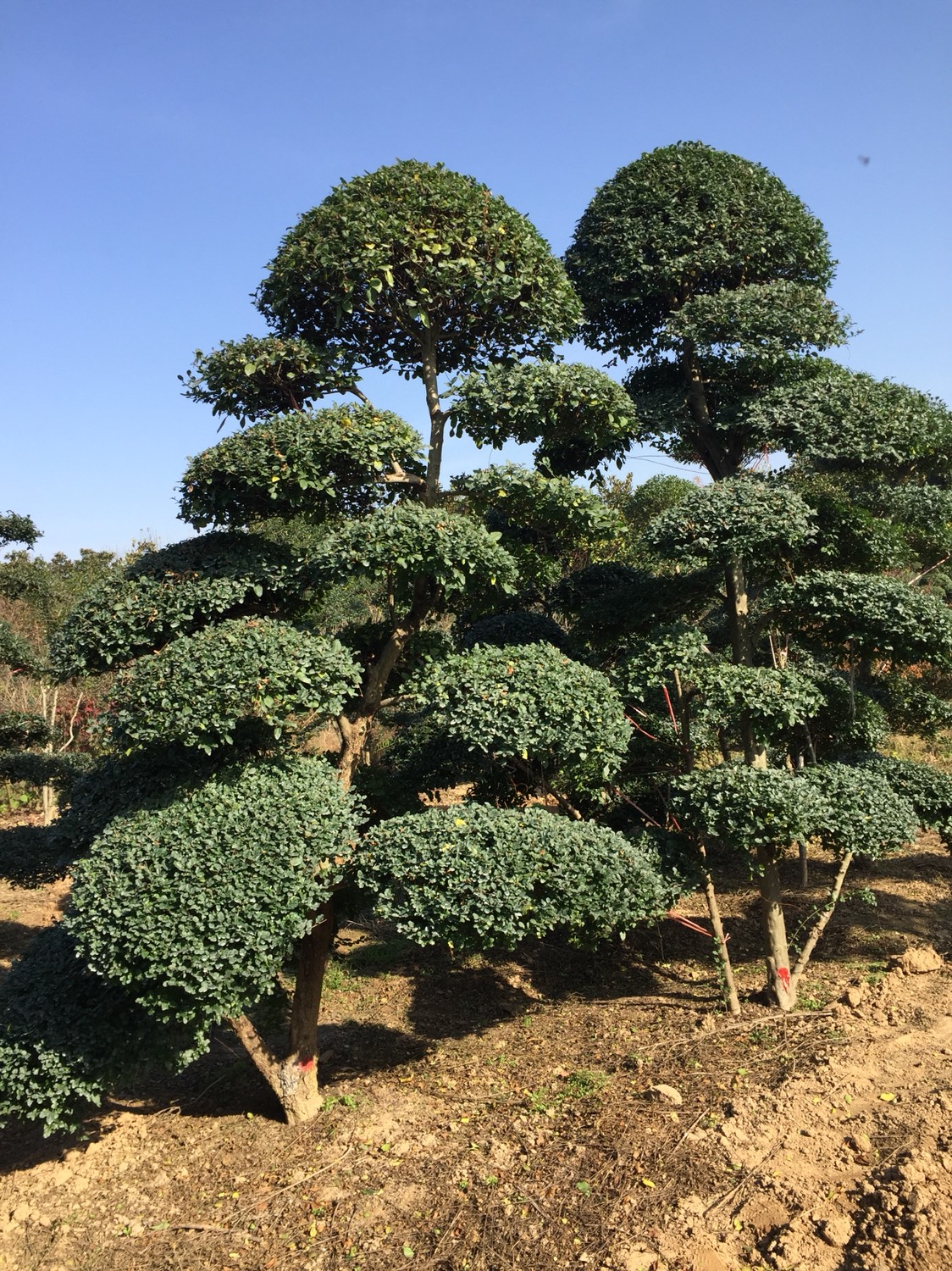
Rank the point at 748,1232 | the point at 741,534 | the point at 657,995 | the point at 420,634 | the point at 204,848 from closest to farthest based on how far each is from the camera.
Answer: the point at 748,1232, the point at 204,848, the point at 741,534, the point at 420,634, the point at 657,995

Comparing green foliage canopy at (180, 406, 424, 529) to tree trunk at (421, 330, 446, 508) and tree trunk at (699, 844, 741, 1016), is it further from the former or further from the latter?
tree trunk at (699, 844, 741, 1016)

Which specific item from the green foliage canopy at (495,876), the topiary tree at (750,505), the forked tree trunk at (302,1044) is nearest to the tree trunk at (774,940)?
the topiary tree at (750,505)

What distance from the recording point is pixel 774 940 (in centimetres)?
807

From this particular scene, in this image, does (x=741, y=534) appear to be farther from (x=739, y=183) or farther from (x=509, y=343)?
(x=739, y=183)

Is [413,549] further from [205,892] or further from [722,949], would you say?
[722,949]

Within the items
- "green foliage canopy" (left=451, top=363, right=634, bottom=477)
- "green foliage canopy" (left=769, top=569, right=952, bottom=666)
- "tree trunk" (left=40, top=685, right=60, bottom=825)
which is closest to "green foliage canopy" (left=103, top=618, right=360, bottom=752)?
"green foliage canopy" (left=451, top=363, right=634, bottom=477)

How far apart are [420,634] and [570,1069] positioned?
3841 mm

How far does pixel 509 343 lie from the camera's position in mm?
8016

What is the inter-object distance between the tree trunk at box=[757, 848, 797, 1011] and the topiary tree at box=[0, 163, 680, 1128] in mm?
1283

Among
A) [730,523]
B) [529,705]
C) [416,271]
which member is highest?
[416,271]

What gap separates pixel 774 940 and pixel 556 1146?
2.92 meters

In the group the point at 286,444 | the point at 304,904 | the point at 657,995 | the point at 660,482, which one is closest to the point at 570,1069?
the point at 657,995

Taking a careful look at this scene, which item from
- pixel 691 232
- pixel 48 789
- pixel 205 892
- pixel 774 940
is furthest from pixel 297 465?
Answer: pixel 48 789

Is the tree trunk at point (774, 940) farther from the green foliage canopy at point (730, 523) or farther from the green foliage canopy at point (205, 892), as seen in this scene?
the green foliage canopy at point (205, 892)
